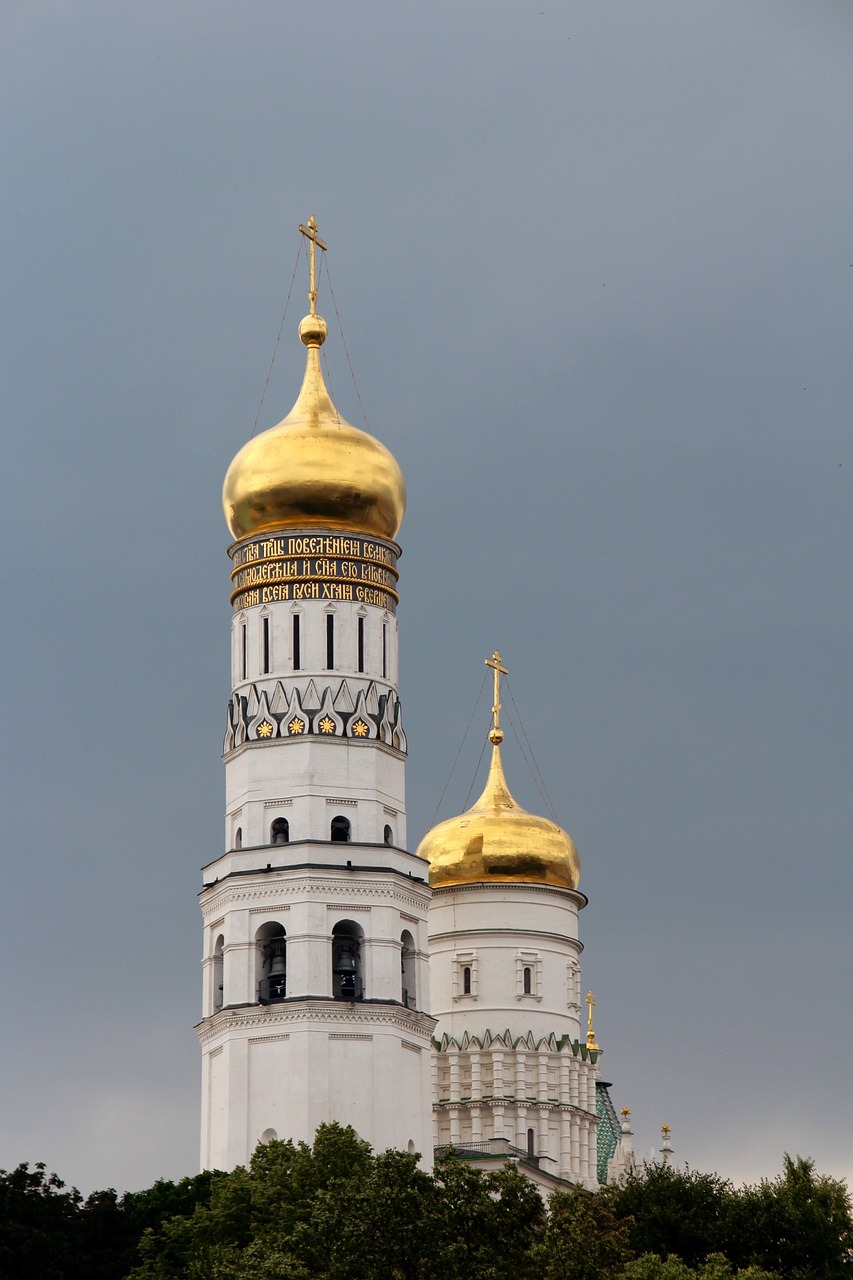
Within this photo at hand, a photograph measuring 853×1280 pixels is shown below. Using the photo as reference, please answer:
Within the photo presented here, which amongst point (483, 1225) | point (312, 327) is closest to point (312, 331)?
point (312, 327)

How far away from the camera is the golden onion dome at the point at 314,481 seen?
5534cm

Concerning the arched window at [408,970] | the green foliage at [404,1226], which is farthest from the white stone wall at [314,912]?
the green foliage at [404,1226]

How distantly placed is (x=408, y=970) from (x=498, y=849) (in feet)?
35.5

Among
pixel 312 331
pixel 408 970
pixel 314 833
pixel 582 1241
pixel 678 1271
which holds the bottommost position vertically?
pixel 678 1271

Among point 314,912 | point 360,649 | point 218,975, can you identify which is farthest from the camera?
point 360,649

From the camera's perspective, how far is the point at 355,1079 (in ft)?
171

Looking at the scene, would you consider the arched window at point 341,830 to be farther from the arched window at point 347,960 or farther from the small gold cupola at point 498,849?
the small gold cupola at point 498,849

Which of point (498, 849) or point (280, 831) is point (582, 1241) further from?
point (498, 849)

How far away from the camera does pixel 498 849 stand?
Answer: 65.0 m

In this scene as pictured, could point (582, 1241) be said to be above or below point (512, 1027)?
below

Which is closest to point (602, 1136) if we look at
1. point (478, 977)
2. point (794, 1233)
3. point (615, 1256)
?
point (478, 977)

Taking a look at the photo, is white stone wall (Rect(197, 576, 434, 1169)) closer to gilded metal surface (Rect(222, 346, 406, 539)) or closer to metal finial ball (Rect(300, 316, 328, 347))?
gilded metal surface (Rect(222, 346, 406, 539))

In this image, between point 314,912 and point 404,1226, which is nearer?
point 404,1226

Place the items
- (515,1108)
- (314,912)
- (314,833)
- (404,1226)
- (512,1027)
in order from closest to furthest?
(404,1226), (314,912), (314,833), (515,1108), (512,1027)
